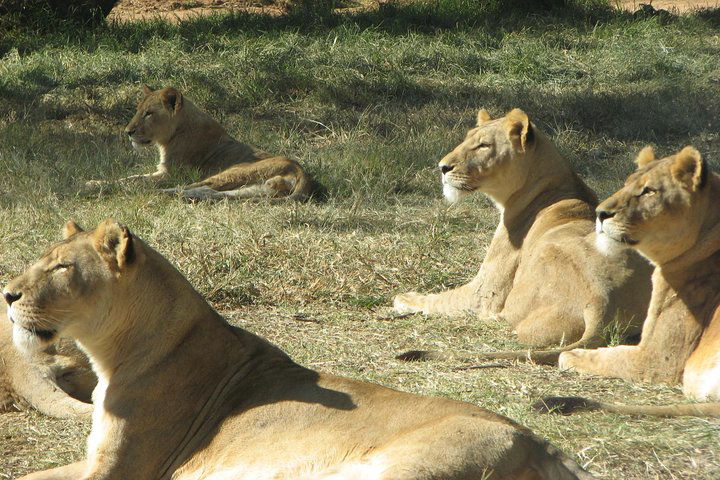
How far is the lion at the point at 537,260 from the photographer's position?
18.9ft

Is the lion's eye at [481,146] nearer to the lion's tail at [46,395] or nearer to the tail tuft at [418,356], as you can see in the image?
the tail tuft at [418,356]

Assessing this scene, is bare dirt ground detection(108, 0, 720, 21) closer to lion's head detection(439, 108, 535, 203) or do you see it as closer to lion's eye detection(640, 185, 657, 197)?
lion's head detection(439, 108, 535, 203)

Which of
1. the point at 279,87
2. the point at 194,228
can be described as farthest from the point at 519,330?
the point at 279,87

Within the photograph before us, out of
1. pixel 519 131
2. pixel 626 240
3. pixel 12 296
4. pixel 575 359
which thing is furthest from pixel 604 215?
pixel 12 296

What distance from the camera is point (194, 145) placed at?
10102mm

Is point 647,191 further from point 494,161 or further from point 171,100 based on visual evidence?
point 171,100

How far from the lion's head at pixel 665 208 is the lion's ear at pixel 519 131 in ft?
4.90

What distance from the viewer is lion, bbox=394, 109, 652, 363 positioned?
5.76m

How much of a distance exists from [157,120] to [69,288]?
21.1ft

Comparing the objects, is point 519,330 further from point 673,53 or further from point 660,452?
point 673,53

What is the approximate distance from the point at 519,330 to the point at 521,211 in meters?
0.92

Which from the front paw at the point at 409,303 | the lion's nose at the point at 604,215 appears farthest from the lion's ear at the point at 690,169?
the front paw at the point at 409,303

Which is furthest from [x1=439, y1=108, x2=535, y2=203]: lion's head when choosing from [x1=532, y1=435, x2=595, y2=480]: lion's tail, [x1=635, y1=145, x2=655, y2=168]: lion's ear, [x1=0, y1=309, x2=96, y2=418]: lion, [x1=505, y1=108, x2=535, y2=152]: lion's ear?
[x1=532, y1=435, x2=595, y2=480]: lion's tail

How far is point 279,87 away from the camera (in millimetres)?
11797
